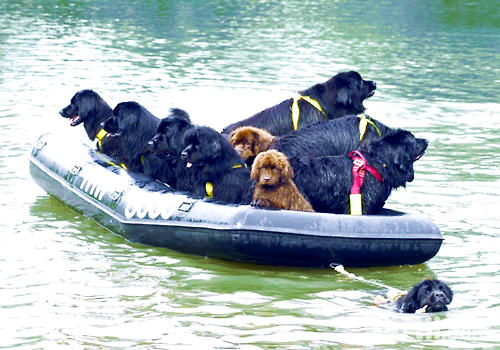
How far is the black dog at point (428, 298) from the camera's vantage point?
8617 mm

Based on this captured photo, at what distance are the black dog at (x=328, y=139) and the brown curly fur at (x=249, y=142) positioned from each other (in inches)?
4.7

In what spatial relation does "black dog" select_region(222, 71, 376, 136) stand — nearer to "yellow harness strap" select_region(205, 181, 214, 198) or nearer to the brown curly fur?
the brown curly fur

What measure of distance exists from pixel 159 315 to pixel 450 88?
14748mm

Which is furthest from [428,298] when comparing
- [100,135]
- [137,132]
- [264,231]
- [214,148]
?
[100,135]

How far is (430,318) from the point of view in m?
8.62

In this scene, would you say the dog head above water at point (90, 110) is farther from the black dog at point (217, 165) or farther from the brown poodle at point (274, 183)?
the brown poodle at point (274, 183)

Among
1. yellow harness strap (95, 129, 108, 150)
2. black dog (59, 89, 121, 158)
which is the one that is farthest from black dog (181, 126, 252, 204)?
black dog (59, 89, 121, 158)

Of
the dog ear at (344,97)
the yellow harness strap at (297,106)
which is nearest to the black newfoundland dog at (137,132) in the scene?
the yellow harness strap at (297,106)

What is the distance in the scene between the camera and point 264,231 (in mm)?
9797

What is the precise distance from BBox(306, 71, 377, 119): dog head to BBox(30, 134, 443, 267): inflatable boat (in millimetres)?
2145

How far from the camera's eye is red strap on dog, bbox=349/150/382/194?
1041cm

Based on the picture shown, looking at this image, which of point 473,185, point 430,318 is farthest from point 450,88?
point 430,318

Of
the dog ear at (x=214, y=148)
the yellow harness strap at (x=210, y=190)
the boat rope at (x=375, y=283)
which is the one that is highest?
the dog ear at (x=214, y=148)

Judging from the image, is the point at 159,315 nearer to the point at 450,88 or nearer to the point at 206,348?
the point at 206,348
